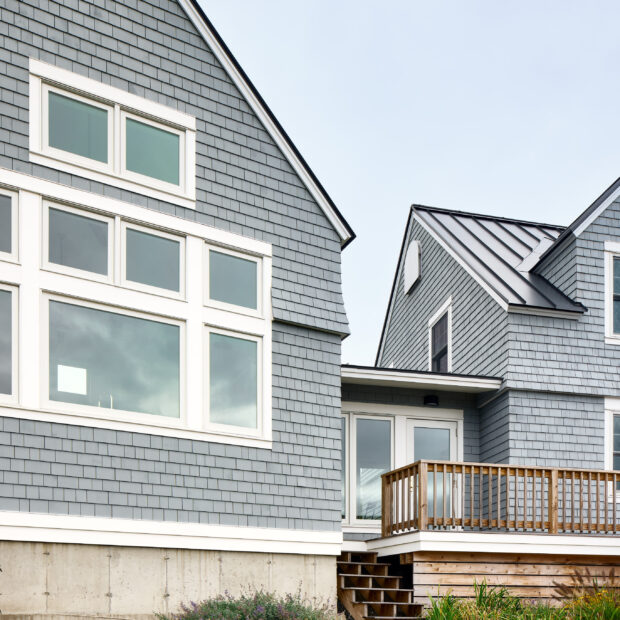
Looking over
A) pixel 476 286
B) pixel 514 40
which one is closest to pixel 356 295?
pixel 514 40

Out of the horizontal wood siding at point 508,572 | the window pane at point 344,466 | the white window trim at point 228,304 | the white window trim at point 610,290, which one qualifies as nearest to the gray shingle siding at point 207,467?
the white window trim at point 228,304

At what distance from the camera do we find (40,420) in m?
9.84

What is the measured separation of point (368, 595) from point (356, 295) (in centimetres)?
5734

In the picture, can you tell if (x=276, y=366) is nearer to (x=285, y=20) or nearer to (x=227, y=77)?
(x=227, y=77)

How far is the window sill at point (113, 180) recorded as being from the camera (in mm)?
10406

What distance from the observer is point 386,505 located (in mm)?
13500

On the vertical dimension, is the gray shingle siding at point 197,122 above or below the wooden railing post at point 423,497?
above

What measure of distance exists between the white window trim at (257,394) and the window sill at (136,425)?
0.28 feet

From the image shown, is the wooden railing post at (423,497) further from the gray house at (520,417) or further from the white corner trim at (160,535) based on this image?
the white corner trim at (160,535)

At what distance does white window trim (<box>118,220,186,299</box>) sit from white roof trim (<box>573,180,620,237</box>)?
6856mm

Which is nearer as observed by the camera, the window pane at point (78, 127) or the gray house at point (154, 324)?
the gray house at point (154, 324)

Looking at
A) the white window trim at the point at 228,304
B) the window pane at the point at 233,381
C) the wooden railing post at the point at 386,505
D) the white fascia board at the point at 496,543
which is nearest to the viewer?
the window pane at the point at 233,381

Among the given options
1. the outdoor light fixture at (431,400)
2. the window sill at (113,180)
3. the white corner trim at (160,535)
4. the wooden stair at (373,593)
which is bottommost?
the wooden stair at (373,593)

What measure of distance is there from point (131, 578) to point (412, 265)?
35.5 ft
